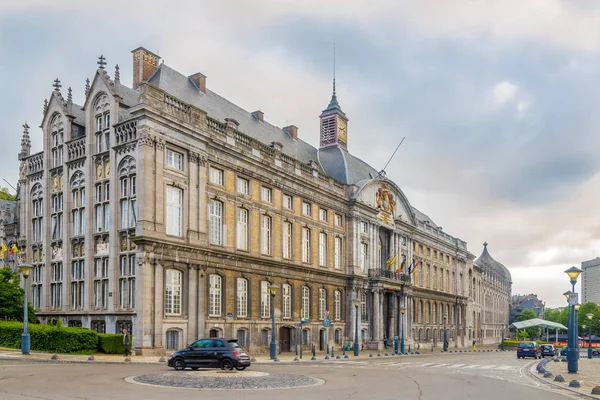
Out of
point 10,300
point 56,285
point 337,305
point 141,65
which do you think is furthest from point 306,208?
point 10,300

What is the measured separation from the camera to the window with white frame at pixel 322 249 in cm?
5398

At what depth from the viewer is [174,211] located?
3800 cm

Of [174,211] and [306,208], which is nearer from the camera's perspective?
[174,211]

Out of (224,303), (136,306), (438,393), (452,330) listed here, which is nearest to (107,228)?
(136,306)

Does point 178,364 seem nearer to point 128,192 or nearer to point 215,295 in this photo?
point 128,192

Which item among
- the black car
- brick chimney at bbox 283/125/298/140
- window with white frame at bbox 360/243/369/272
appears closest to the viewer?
the black car

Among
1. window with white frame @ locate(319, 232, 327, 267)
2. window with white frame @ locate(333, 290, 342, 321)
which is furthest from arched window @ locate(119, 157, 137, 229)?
window with white frame @ locate(333, 290, 342, 321)

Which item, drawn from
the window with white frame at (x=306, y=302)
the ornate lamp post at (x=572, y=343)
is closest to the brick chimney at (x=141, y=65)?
the window with white frame at (x=306, y=302)

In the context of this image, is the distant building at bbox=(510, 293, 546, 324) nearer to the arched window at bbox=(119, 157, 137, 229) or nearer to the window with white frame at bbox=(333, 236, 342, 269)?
the window with white frame at bbox=(333, 236, 342, 269)

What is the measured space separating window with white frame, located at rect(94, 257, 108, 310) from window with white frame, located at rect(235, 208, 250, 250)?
30.9ft

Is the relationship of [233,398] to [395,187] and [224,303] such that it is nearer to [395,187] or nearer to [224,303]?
[224,303]

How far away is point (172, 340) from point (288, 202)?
17010 mm

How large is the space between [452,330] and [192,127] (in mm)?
59422

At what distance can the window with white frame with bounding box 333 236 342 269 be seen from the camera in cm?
5612
